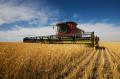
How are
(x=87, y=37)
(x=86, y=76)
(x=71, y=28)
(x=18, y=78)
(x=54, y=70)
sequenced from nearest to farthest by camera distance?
(x=18, y=78), (x=86, y=76), (x=54, y=70), (x=87, y=37), (x=71, y=28)

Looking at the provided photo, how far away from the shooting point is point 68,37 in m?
26.7

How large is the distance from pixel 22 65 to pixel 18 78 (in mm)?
1238

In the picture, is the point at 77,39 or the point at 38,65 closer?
the point at 38,65

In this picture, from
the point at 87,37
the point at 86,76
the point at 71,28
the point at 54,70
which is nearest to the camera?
the point at 86,76

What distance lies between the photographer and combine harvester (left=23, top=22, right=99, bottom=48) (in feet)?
78.5

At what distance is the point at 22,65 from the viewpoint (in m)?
6.39

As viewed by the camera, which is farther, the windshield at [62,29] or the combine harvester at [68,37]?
the windshield at [62,29]

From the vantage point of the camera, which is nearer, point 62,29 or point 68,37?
point 68,37

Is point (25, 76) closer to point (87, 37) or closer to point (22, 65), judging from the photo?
point (22, 65)

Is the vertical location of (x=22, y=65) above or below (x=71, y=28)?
below

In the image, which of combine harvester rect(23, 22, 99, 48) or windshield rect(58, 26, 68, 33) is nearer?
combine harvester rect(23, 22, 99, 48)

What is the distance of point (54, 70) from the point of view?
663 centimetres

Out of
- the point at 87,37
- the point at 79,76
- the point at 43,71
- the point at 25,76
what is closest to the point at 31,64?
the point at 43,71

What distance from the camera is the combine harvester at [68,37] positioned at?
23.9m
